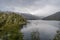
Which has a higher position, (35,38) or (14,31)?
(14,31)

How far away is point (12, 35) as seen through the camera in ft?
33.0

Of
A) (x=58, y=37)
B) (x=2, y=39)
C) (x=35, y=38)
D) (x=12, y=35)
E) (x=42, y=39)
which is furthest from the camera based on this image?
(x=42, y=39)

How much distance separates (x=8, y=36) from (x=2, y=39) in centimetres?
49

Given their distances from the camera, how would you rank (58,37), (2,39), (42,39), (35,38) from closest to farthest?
(2,39), (58,37), (35,38), (42,39)

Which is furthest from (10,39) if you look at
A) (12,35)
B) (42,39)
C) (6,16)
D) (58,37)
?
(6,16)

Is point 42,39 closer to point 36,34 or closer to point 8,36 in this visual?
point 36,34

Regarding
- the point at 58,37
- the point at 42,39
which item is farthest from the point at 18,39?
the point at 42,39

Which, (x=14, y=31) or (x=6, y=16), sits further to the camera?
(x=6, y=16)

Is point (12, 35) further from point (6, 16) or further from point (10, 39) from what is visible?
point (6, 16)

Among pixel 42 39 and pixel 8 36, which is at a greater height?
pixel 8 36

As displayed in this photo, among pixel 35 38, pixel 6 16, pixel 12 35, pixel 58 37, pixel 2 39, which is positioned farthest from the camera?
pixel 6 16

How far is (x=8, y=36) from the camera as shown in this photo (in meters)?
9.74

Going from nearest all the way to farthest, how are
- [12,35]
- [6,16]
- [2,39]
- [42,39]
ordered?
[2,39] → [12,35] → [42,39] → [6,16]

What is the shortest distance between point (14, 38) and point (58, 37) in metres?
A: 3.01
